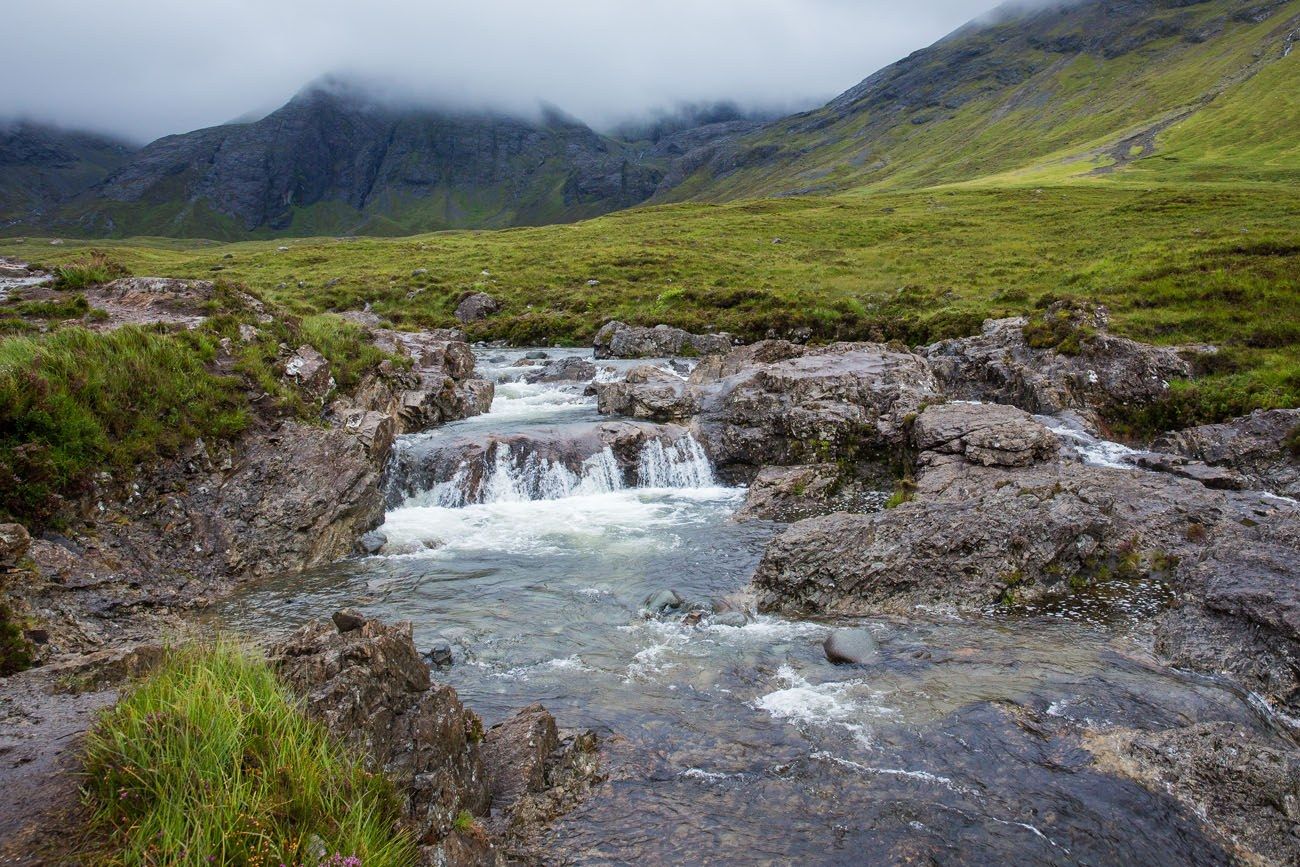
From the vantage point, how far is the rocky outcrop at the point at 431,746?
6148 millimetres

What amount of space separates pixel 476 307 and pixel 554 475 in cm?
4237

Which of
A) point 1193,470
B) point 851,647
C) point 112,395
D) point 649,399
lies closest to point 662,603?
point 851,647

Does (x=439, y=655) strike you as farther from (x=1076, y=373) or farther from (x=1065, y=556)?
(x=1076, y=373)

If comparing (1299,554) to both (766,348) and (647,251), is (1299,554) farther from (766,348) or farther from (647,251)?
(647,251)

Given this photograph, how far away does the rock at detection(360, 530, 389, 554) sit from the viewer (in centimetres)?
1717

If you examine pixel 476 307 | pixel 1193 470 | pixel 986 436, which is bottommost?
pixel 1193 470

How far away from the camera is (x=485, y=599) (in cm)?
1445

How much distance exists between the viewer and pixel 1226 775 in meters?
7.32

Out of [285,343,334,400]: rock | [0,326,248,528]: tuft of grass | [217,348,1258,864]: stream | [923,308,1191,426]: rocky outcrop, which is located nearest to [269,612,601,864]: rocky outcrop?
[217,348,1258,864]: stream

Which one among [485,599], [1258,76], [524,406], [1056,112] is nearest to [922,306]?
[524,406]

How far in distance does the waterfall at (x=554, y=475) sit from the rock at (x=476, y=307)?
3959cm

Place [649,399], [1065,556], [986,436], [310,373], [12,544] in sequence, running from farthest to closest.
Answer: [649,399] < [310,373] < [986,436] < [1065,556] < [12,544]

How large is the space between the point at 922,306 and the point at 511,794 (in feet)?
156

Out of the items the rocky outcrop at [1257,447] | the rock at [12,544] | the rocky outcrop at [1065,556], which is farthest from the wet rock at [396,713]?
the rocky outcrop at [1257,447]
